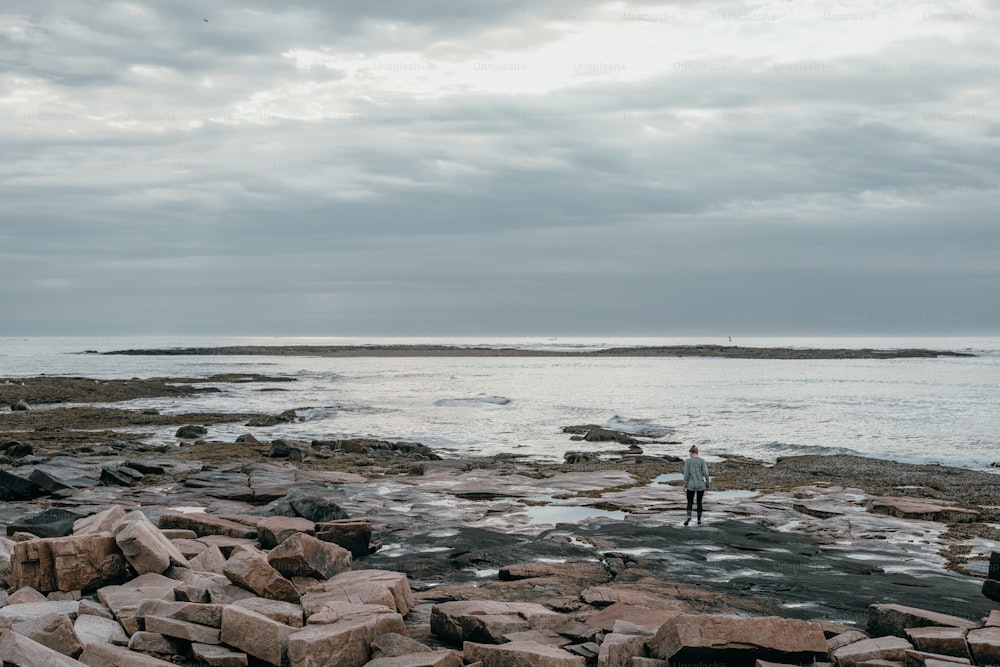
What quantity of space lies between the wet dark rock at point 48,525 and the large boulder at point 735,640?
9.58 metres

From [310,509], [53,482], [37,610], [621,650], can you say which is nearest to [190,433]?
[53,482]

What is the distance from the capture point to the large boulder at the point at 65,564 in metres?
10.1

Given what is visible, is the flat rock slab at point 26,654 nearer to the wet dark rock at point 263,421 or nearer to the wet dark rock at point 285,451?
the wet dark rock at point 285,451

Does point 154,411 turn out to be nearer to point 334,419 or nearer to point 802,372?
point 334,419

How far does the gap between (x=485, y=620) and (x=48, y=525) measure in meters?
8.12

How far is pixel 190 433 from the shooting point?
3453 cm

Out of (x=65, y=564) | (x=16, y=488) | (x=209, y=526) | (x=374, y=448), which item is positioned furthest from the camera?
(x=374, y=448)

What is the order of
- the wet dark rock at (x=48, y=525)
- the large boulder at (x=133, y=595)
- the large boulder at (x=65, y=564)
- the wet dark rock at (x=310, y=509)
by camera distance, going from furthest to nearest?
the wet dark rock at (x=310, y=509), the wet dark rock at (x=48, y=525), the large boulder at (x=65, y=564), the large boulder at (x=133, y=595)

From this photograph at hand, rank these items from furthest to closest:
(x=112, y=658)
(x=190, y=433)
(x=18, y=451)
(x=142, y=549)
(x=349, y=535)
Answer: (x=190, y=433)
(x=18, y=451)
(x=349, y=535)
(x=142, y=549)
(x=112, y=658)

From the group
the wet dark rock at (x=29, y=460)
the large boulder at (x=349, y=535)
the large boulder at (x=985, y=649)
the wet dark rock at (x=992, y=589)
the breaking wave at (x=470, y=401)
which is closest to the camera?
the large boulder at (x=985, y=649)

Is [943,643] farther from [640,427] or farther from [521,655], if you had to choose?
[640,427]

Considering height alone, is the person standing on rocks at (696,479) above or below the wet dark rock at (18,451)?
above

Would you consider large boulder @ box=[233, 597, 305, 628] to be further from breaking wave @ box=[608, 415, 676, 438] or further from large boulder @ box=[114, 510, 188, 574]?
breaking wave @ box=[608, 415, 676, 438]

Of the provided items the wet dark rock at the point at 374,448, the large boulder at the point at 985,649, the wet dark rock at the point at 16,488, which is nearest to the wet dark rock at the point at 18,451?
the wet dark rock at the point at 374,448
